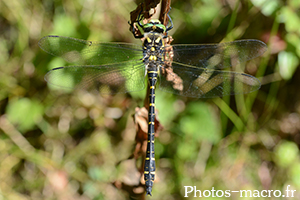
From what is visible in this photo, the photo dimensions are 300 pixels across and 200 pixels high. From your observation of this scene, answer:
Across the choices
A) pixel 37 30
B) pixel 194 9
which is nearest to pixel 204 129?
pixel 194 9

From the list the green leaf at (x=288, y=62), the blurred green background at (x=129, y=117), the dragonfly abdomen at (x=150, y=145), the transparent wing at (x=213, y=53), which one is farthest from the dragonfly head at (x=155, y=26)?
the green leaf at (x=288, y=62)

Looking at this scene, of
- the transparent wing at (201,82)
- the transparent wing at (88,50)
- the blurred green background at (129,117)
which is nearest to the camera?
the transparent wing at (88,50)

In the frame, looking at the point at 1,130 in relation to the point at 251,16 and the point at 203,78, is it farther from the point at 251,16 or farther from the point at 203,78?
the point at 251,16

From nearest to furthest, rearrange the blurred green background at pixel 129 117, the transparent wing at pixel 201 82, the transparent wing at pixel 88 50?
1. the transparent wing at pixel 88 50
2. the transparent wing at pixel 201 82
3. the blurred green background at pixel 129 117

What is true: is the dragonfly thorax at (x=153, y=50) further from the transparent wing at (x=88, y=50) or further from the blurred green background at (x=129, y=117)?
the blurred green background at (x=129, y=117)

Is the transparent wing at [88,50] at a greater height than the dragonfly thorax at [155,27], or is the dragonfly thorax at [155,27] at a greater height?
the dragonfly thorax at [155,27]

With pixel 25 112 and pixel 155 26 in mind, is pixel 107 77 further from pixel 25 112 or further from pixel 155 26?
pixel 25 112

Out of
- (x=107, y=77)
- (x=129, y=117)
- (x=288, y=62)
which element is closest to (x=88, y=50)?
(x=107, y=77)
